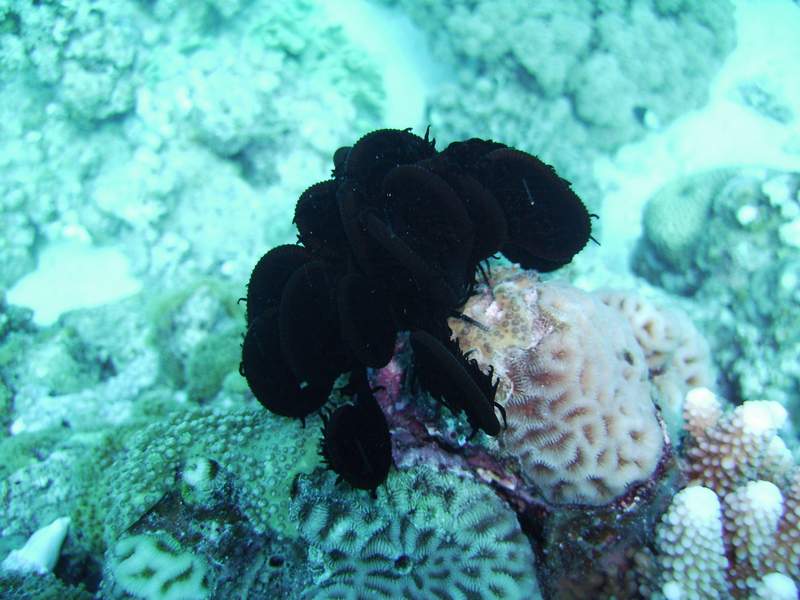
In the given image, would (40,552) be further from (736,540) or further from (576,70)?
(576,70)

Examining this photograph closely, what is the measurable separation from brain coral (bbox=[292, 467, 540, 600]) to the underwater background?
1cm

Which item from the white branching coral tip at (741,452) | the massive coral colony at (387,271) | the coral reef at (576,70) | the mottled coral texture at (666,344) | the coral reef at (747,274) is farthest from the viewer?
the coral reef at (576,70)

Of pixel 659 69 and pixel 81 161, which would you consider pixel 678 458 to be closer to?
pixel 659 69

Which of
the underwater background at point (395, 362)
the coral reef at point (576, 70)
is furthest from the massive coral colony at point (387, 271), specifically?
the coral reef at point (576, 70)

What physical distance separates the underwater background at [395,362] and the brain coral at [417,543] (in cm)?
Answer: 1

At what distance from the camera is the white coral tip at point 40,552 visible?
12.6 feet

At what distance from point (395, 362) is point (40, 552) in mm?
3216

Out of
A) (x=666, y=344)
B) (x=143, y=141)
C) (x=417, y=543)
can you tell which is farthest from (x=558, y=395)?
(x=143, y=141)

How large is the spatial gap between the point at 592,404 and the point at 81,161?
31.0 feet

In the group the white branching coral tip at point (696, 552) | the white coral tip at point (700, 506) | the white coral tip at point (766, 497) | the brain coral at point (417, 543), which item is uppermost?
the white coral tip at point (766, 497)

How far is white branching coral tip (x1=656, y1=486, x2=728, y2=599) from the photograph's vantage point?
2.80 m

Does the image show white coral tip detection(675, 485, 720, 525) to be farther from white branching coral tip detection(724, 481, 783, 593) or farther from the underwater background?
white branching coral tip detection(724, 481, 783, 593)

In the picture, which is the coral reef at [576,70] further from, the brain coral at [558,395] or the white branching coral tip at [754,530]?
the white branching coral tip at [754,530]

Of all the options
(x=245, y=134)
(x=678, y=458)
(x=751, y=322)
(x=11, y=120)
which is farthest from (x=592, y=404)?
(x=11, y=120)
